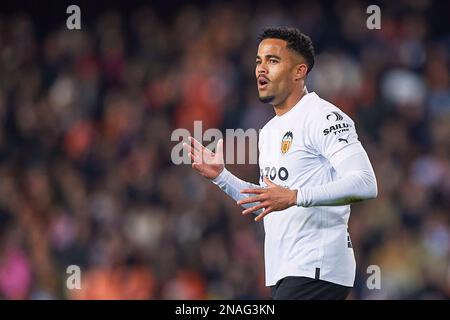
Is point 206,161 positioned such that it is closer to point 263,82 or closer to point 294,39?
point 263,82

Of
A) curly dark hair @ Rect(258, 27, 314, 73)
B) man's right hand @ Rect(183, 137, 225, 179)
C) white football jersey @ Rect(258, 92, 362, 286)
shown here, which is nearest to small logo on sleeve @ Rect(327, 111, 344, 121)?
white football jersey @ Rect(258, 92, 362, 286)

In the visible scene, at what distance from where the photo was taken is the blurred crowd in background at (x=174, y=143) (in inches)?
365

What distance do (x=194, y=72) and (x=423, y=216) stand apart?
332 centimetres

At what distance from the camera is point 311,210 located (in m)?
4.87

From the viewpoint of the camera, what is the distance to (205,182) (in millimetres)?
10164

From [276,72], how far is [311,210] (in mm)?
795

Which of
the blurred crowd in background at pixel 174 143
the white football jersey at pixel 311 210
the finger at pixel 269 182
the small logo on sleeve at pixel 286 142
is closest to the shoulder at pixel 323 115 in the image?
the white football jersey at pixel 311 210

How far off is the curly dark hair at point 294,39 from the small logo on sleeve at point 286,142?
461 millimetres

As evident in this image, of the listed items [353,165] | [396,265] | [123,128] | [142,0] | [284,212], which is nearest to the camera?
[353,165]

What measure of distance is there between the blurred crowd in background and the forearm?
14.1 feet

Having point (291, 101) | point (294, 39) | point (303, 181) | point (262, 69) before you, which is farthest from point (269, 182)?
point (294, 39)

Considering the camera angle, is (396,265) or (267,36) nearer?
(267,36)

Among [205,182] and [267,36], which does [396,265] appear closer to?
[205,182]
